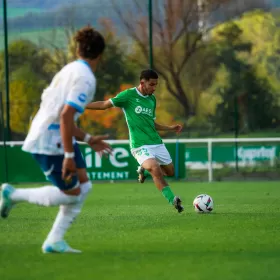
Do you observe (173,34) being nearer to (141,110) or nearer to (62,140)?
(141,110)

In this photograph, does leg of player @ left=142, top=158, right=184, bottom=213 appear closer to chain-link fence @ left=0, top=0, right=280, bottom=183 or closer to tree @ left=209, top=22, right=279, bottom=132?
chain-link fence @ left=0, top=0, right=280, bottom=183

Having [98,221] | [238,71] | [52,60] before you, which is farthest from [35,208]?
[238,71]

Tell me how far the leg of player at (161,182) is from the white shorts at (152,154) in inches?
4.9

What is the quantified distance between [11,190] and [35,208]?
572 centimetres

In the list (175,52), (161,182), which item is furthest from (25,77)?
(161,182)

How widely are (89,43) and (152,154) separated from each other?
5.47m

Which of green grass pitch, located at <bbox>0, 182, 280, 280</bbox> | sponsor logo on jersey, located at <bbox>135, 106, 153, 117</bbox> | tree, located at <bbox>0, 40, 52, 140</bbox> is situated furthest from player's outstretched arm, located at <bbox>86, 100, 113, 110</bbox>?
tree, located at <bbox>0, 40, 52, 140</bbox>

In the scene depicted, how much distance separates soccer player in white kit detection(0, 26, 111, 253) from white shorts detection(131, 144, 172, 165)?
5000 mm

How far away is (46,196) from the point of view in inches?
329

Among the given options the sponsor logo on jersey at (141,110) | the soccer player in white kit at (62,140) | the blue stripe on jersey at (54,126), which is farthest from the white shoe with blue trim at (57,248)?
the sponsor logo on jersey at (141,110)

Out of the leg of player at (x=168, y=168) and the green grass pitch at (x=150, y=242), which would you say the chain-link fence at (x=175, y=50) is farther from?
the green grass pitch at (x=150, y=242)

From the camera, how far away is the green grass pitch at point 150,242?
7391 millimetres

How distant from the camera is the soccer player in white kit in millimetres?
8016

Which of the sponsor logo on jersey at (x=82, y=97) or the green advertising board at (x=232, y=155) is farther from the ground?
the sponsor logo on jersey at (x=82, y=97)
